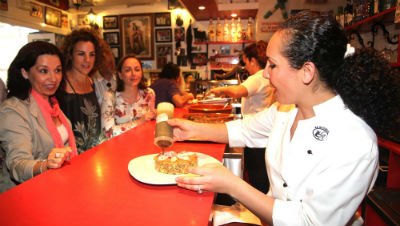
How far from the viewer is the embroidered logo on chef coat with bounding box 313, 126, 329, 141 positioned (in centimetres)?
97

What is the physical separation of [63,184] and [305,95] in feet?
3.41

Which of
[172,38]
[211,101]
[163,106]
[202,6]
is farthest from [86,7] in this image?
[163,106]

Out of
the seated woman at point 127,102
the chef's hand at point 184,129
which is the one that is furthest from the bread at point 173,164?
the seated woman at point 127,102

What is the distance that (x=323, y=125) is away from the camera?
99 centimetres

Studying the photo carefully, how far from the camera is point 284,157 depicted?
1106 mm

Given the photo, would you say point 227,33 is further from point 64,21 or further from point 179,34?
point 64,21

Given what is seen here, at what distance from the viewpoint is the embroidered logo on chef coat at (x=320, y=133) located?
0.97m

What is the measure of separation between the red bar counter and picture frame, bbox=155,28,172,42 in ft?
18.3

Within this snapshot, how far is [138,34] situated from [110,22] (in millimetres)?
846

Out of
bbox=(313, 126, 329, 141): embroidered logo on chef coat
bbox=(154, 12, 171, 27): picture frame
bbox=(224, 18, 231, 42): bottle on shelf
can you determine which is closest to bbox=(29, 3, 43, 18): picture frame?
bbox=(154, 12, 171, 27): picture frame

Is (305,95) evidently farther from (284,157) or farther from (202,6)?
(202,6)

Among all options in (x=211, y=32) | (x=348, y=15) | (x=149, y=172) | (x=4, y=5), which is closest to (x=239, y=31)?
(x=211, y=32)

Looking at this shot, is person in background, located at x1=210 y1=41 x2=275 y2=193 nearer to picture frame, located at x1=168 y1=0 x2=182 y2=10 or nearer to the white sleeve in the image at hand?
the white sleeve

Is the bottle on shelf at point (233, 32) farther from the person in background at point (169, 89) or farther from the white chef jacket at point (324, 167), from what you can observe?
the white chef jacket at point (324, 167)
